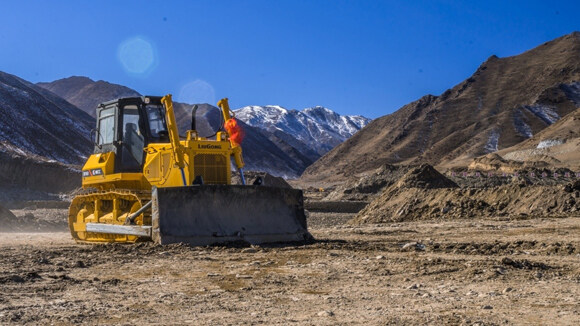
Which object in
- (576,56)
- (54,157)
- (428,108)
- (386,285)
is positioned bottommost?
(386,285)

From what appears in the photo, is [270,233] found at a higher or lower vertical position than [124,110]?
lower

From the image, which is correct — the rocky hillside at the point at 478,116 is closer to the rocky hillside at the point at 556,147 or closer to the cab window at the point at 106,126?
the rocky hillside at the point at 556,147

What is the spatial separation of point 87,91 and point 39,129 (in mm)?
113076

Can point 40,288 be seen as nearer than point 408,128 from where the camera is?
Yes

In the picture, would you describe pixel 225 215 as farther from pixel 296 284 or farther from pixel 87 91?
pixel 87 91

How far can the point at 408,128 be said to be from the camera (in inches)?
4761

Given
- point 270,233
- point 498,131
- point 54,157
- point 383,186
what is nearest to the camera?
point 270,233

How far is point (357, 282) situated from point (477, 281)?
1.22 m

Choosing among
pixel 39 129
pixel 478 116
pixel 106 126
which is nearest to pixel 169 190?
pixel 106 126

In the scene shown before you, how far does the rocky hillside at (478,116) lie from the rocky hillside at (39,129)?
4255 cm

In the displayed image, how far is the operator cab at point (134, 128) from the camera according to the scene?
12.2m

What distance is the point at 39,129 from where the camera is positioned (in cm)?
7781

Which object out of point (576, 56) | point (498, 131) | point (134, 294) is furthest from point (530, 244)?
point (576, 56)

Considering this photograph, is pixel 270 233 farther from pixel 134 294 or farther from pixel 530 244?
pixel 134 294
